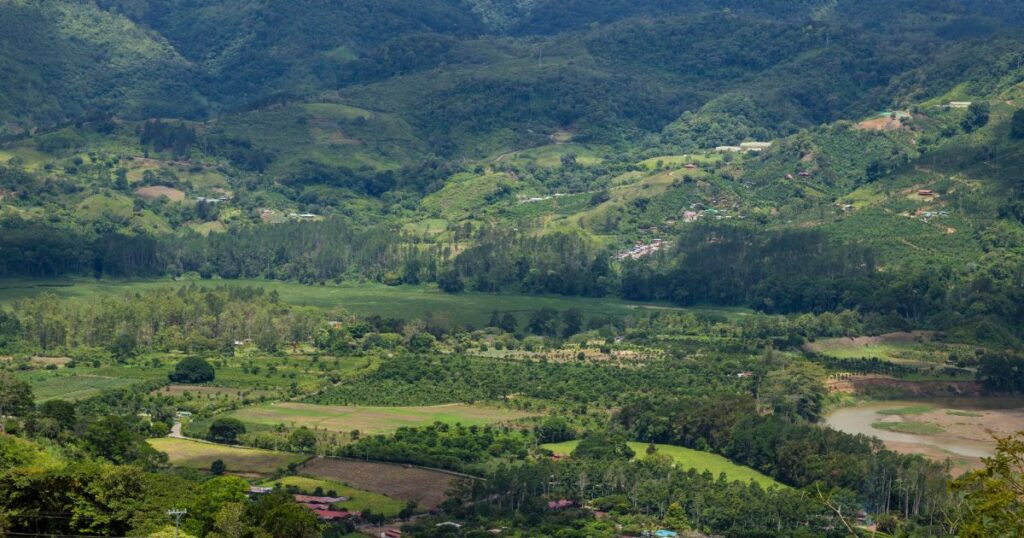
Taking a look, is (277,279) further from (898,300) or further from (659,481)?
(659,481)

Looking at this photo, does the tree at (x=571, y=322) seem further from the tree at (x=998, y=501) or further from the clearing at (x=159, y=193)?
the tree at (x=998, y=501)

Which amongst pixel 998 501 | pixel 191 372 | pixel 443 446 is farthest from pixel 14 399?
pixel 998 501

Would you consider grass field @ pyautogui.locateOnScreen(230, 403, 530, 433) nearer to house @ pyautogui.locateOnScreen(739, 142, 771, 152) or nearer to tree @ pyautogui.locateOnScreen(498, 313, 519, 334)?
tree @ pyautogui.locateOnScreen(498, 313, 519, 334)

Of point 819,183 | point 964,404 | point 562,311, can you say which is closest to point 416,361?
point 562,311

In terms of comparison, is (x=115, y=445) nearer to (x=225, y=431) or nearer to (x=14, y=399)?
(x=14, y=399)

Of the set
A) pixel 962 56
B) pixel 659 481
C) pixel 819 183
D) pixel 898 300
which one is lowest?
pixel 659 481

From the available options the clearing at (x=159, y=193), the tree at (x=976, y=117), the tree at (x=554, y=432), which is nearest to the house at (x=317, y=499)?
the tree at (x=554, y=432)
